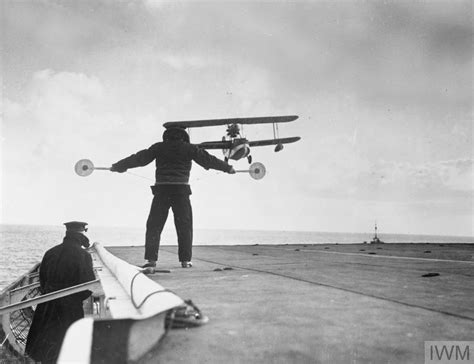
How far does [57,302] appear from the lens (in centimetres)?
620

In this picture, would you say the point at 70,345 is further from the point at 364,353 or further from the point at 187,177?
the point at 187,177

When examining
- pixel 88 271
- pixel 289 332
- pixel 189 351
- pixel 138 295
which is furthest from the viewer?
pixel 88 271

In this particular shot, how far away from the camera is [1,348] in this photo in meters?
11.7

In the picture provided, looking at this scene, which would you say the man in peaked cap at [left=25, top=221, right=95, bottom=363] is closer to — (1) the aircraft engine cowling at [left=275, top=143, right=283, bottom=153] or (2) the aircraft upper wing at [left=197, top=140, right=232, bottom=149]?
(2) the aircraft upper wing at [left=197, top=140, right=232, bottom=149]

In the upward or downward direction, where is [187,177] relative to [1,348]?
upward

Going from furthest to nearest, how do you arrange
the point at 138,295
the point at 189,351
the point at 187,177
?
the point at 187,177 → the point at 138,295 → the point at 189,351

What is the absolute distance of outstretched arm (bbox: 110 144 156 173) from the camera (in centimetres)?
693

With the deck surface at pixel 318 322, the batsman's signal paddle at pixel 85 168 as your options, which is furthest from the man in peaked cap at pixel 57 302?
the deck surface at pixel 318 322

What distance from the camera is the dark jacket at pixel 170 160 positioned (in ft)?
22.6

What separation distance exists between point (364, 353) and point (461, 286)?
3.09 meters

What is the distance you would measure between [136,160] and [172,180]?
2.28ft

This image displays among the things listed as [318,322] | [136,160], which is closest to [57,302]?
[136,160]

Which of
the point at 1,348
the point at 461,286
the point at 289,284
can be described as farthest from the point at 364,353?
the point at 1,348

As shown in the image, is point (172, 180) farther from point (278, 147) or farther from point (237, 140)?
point (278, 147)
